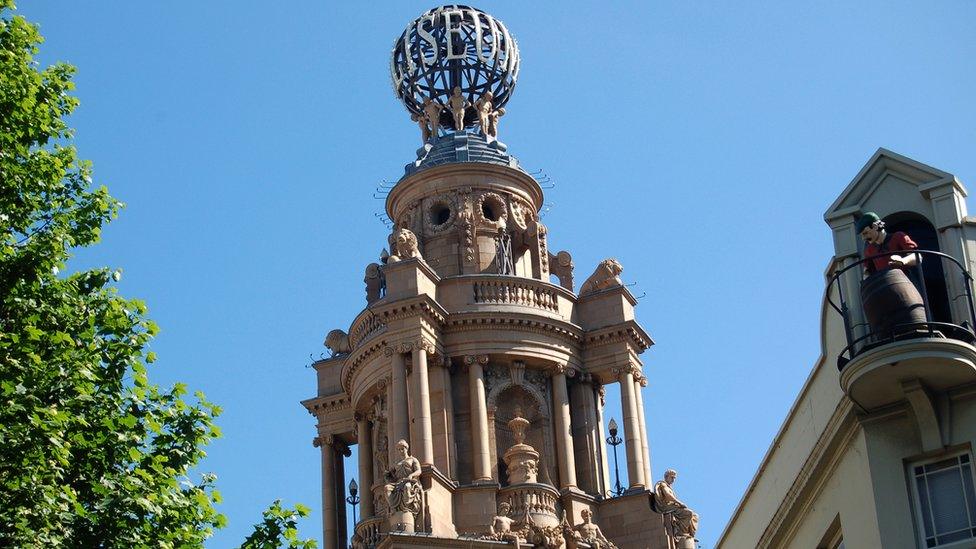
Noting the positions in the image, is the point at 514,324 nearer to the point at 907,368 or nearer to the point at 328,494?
the point at 328,494

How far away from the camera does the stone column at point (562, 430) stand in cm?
6306

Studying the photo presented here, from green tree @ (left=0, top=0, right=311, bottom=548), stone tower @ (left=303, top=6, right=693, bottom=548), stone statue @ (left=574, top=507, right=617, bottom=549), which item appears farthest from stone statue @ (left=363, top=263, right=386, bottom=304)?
green tree @ (left=0, top=0, right=311, bottom=548)

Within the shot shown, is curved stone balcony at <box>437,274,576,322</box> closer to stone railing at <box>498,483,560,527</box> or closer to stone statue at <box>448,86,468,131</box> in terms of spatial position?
stone railing at <box>498,483,560,527</box>

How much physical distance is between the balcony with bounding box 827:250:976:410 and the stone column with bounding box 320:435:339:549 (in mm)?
39369

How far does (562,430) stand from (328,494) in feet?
27.5

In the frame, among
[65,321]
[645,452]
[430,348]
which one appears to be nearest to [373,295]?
[430,348]

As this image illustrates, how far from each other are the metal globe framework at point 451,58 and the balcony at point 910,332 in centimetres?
4481

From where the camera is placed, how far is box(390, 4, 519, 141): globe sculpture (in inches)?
2869

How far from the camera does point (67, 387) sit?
3328 cm

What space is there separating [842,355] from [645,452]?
36497 millimetres

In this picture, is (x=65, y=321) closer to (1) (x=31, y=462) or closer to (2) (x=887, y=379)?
(1) (x=31, y=462)

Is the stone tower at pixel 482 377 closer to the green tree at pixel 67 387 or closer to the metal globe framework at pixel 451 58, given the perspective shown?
the metal globe framework at pixel 451 58

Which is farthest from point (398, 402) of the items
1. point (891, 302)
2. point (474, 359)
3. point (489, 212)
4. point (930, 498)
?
point (930, 498)

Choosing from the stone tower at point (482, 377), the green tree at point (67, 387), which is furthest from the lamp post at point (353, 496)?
the green tree at point (67, 387)
